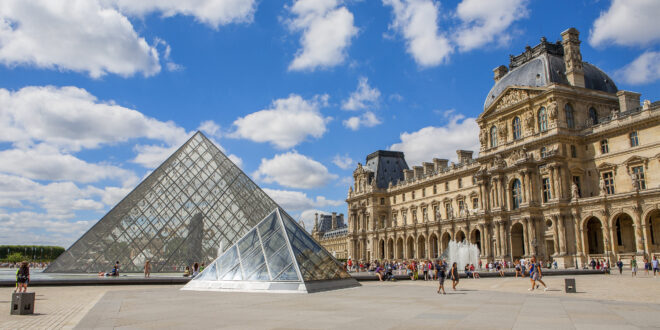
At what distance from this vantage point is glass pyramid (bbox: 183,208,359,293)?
51.3 feet

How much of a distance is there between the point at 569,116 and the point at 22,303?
4182cm

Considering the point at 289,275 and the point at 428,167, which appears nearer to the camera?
the point at 289,275

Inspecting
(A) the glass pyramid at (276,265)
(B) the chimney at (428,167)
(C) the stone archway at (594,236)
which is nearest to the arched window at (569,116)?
(C) the stone archway at (594,236)

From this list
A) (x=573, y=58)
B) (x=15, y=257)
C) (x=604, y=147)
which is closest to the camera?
(x=604, y=147)

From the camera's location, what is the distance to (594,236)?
130 ft

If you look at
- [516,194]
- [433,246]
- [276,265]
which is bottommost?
[276,265]

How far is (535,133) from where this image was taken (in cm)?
4166

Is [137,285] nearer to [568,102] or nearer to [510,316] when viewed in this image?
[510,316]

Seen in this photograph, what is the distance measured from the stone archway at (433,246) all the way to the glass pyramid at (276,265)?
40.0m

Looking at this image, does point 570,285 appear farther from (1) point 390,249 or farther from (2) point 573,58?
(1) point 390,249

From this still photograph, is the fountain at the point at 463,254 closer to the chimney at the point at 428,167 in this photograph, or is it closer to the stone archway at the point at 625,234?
the stone archway at the point at 625,234

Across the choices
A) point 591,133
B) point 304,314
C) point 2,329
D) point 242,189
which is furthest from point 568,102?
point 2,329

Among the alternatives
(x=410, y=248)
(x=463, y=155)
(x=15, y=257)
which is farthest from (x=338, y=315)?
(x=15, y=257)

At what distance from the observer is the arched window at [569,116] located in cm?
4056
